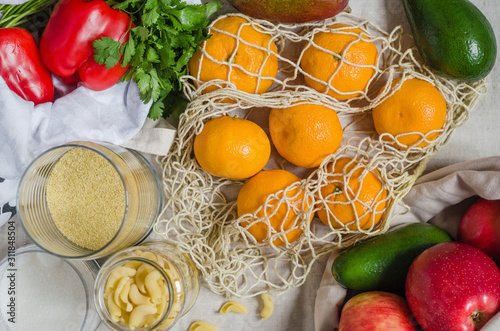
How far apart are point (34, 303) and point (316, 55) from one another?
850 mm

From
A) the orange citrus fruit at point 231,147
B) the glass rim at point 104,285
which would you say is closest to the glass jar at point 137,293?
the glass rim at point 104,285

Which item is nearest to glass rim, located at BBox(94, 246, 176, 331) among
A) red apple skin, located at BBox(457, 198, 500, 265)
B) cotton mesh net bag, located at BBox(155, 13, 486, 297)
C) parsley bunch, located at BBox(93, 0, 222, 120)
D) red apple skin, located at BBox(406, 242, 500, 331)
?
cotton mesh net bag, located at BBox(155, 13, 486, 297)

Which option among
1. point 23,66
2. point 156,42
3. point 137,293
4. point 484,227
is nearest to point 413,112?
point 484,227

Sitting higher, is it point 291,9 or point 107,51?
point 291,9

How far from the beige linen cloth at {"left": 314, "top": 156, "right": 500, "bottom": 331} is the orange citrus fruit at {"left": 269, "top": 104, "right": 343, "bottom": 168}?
8.7 inches

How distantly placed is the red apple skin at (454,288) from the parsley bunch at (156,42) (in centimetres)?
62

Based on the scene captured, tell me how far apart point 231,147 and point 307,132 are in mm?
153

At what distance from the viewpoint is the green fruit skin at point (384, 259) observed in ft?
2.68

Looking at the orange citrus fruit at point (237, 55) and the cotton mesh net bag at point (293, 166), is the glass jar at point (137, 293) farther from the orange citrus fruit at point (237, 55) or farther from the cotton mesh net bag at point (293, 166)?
the orange citrus fruit at point (237, 55)

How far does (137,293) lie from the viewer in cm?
77

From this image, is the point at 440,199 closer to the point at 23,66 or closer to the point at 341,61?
the point at 341,61

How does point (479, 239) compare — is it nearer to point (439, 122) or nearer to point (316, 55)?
point (439, 122)

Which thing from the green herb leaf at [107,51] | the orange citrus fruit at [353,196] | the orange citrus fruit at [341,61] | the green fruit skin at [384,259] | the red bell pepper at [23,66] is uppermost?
the orange citrus fruit at [341,61]

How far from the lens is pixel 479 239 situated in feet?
2.65
